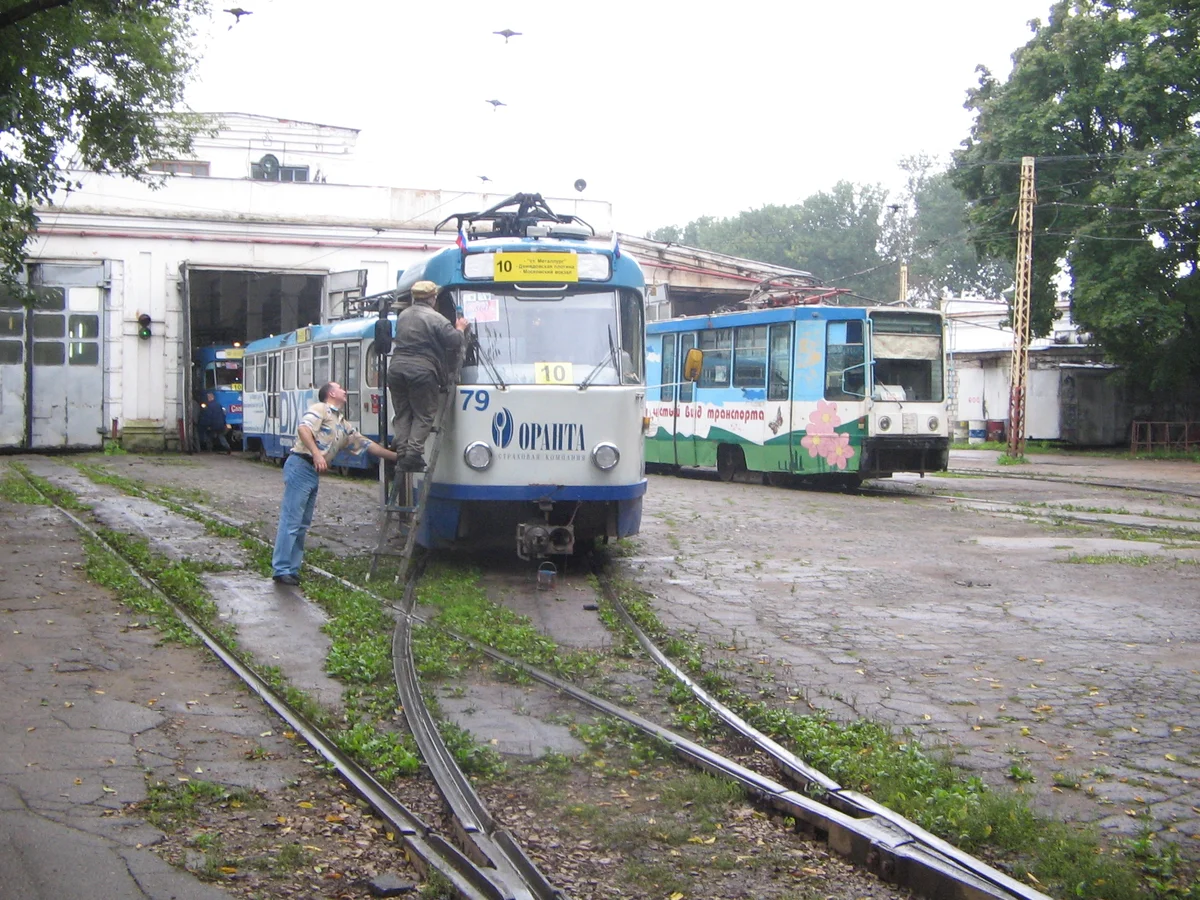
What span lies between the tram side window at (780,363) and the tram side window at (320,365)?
27.2 ft

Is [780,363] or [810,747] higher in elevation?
[780,363]

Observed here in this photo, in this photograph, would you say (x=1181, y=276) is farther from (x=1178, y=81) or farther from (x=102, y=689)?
(x=102, y=689)

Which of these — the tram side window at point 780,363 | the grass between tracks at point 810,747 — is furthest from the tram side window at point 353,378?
the grass between tracks at point 810,747

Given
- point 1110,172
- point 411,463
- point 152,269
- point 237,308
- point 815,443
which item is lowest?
point 815,443

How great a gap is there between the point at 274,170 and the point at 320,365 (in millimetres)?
20714

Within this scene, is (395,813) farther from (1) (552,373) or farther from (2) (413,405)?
(1) (552,373)

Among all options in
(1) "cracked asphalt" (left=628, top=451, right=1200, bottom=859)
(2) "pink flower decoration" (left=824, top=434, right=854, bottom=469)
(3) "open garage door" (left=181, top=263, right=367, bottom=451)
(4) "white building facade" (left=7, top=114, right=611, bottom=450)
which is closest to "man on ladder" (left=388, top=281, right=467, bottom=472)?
(1) "cracked asphalt" (left=628, top=451, right=1200, bottom=859)

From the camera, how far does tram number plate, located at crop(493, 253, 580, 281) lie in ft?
36.7

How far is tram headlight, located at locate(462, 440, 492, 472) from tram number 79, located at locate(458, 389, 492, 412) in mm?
312

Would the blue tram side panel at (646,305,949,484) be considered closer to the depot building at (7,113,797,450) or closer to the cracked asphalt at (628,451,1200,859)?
the cracked asphalt at (628,451,1200,859)

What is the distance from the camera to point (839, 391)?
21031mm

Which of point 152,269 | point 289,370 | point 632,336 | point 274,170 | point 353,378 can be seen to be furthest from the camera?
point 274,170

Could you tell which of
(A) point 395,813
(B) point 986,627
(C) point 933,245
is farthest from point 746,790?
(C) point 933,245

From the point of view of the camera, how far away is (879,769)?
5.49 meters
